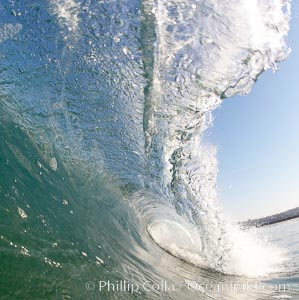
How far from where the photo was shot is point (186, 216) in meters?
7.63

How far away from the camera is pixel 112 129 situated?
623 cm

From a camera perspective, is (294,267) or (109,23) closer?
(109,23)

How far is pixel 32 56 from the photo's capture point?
5.16 m

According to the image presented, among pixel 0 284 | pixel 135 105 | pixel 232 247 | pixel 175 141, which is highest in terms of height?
pixel 135 105

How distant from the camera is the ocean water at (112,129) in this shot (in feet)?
12.3

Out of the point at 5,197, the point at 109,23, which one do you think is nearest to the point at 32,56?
the point at 109,23

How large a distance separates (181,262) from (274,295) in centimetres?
218

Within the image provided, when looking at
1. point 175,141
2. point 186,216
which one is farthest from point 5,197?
point 186,216

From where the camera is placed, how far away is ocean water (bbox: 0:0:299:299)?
147 inches

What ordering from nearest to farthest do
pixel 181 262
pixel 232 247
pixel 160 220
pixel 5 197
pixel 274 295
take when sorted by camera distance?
pixel 5 197
pixel 274 295
pixel 181 262
pixel 232 247
pixel 160 220

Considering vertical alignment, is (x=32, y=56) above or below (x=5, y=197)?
above

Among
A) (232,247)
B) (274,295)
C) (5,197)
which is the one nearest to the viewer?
(5,197)

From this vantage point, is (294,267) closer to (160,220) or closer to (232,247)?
(232,247)

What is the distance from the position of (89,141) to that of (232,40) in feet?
10.5
